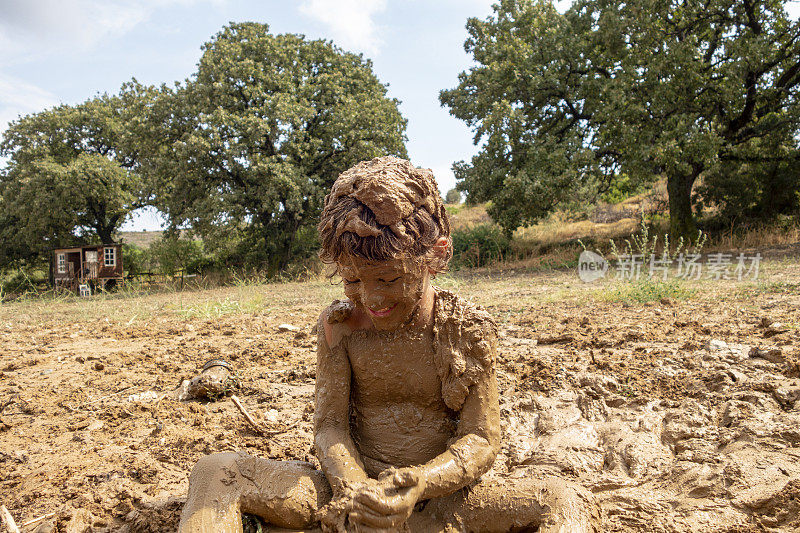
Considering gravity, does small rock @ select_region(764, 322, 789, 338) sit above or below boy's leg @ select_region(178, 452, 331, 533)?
above

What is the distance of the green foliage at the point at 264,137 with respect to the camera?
14641 mm

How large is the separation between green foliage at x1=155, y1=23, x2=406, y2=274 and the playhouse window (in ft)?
12.7

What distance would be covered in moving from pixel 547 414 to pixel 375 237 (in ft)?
7.15

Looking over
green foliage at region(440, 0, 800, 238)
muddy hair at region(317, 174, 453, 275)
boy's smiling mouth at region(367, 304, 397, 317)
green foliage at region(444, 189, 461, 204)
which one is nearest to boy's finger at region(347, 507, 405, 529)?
boy's smiling mouth at region(367, 304, 397, 317)

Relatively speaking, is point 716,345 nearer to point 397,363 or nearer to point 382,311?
point 397,363

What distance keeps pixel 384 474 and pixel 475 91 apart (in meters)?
15.1

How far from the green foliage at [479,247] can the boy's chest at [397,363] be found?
13071 mm

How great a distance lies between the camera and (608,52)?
1275 centimetres

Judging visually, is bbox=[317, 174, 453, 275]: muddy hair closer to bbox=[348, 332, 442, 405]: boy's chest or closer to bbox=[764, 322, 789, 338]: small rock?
bbox=[348, 332, 442, 405]: boy's chest

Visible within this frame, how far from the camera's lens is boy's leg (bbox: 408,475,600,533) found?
1.75 meters

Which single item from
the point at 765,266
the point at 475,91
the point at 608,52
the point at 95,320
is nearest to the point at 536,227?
the point at 475,91

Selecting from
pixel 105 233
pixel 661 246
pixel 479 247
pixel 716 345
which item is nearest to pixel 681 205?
pixel 661 246

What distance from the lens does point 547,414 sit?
3.16m

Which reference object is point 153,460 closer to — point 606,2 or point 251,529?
point 251,529
